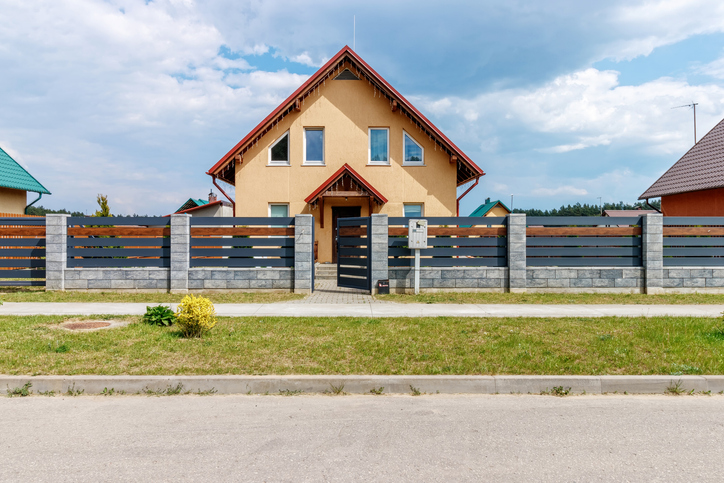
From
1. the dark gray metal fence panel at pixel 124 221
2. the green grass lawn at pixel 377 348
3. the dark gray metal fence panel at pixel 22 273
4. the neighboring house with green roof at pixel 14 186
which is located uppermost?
the neighboring house with green roof at pixel 14 186

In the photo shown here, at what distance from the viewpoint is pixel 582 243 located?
43.6 feet

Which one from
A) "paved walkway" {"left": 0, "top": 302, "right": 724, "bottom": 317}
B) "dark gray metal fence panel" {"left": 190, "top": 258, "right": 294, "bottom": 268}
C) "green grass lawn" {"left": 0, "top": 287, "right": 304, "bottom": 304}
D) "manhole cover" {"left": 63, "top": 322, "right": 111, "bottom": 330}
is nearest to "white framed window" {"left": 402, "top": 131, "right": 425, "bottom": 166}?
"dark gray metal fence panel" {"left": 190, "top": 258, "right": 294, "bottom": 268}

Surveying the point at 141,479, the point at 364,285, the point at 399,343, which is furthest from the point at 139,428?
the point at 364,285

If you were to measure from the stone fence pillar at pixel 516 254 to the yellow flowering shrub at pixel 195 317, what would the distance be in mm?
8700

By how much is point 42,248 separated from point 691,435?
15.5 meters

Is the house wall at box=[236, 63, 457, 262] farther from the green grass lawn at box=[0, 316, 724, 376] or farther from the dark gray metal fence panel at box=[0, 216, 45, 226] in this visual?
the green grass lawn at box=[0, 316, 724, 376]

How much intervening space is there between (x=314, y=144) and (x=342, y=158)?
1322 millimetres

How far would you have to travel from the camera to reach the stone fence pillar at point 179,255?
1284 centimetres

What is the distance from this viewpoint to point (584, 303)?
37.4ft

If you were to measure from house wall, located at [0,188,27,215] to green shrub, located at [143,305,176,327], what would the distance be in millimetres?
20860

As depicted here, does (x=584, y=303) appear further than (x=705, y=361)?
Yes

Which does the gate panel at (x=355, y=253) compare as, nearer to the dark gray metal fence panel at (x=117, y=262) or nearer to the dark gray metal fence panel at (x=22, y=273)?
the dark gray metal fence panel at (x=117, y=262)

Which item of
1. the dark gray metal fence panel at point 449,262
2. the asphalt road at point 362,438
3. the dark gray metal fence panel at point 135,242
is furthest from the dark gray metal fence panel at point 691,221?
the dark gray metal fence panel at point 135,242

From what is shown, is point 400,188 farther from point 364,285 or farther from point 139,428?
point 139,428
